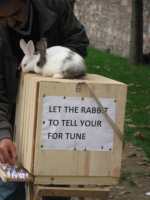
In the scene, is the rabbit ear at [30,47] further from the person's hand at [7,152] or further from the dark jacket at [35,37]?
the person's hand at [7,152]

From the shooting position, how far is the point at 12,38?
427cm

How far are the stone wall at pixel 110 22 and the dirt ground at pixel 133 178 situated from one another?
10.9 metres

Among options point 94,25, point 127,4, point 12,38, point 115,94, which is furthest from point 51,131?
point 94,25

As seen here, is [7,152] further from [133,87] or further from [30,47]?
[133,87]

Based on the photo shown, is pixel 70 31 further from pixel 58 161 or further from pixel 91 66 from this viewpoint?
pixel 91 66

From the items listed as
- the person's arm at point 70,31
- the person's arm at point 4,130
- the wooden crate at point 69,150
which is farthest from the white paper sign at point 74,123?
the person's arm at point 70,31

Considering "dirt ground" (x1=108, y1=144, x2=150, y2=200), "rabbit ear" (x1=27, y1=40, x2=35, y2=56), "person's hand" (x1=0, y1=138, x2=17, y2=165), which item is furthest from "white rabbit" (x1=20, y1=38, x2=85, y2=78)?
"dirt ground" (x1=108, y1=144, x2=150, y2=200)

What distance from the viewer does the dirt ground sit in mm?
6754

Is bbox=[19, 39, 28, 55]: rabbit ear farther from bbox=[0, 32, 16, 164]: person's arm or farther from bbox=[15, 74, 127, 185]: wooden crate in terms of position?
bbox=[15, 74, 127, 185]: wooden crate

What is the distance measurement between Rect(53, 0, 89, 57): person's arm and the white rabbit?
0.96 feet

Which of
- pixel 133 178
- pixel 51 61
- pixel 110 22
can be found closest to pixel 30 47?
pixel 51 61

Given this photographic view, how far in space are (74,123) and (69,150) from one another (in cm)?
14

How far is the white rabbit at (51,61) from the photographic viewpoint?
3.95m

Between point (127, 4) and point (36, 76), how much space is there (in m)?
17.6
